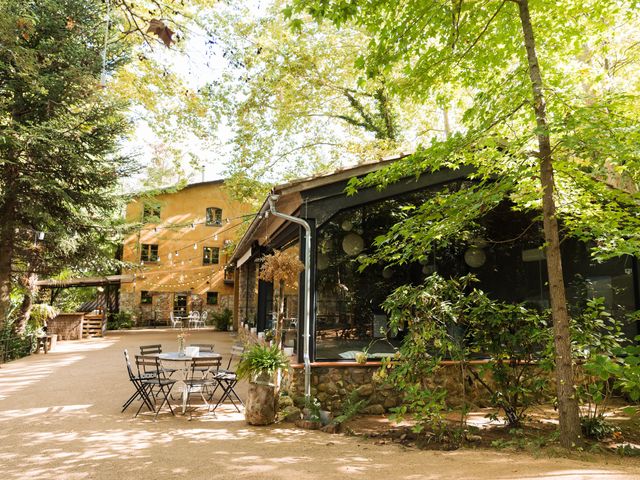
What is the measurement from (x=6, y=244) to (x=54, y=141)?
316cm

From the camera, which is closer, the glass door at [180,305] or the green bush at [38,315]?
the green bush at [38,315]

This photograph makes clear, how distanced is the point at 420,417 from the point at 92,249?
1138 cm

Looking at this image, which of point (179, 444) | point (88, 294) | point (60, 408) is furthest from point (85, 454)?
point (88, 294)

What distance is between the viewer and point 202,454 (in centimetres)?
412

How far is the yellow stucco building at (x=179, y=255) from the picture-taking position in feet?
71.4

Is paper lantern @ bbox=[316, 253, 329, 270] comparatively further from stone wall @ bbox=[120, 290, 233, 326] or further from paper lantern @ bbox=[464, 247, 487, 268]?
stone wall @ bbox=[120, 290, 233, 326]

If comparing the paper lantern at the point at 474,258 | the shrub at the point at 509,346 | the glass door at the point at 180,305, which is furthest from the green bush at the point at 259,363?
the glass door at the point at 180,305

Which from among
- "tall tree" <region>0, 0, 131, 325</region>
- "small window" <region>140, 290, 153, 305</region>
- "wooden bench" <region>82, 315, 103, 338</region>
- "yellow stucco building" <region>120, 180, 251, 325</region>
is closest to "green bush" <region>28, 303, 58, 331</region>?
"tall tree" <region>0, 0, 131, 325</region>

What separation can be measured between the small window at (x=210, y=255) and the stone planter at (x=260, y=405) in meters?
18.5

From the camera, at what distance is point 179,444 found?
4.46 m

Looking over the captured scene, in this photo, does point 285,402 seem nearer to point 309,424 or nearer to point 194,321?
point 309,424

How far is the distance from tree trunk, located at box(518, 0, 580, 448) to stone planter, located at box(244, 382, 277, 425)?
3.10 meters

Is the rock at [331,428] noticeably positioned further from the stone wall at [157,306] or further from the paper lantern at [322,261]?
the stone wall at [157,306]

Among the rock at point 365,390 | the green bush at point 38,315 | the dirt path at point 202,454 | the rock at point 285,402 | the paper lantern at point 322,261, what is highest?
the paper lantern at point 322,261
